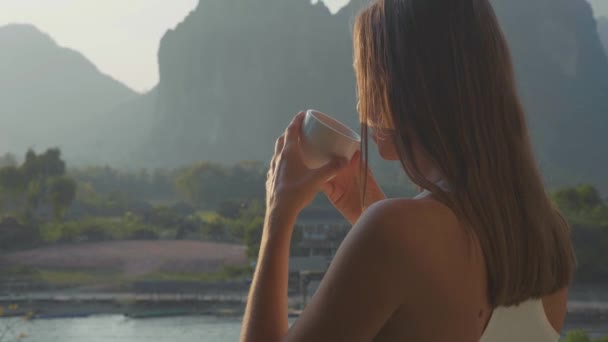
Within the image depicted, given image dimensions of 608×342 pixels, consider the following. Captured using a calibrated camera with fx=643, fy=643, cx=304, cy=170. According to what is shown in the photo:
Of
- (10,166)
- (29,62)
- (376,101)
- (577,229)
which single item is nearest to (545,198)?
(376,101)

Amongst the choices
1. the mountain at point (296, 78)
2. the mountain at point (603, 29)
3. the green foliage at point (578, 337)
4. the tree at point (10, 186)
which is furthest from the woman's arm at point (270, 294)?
the mountain at point (603, 29)

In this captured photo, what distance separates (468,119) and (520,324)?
14cm

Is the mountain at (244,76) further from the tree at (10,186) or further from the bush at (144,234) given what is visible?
the tree at (10,186)

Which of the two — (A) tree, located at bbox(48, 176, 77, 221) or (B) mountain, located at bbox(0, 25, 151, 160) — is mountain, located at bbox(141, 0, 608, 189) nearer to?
(B) mountain, located at bbox(0, 25, 151, 160)

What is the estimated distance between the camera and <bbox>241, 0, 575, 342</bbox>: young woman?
34 centimetres

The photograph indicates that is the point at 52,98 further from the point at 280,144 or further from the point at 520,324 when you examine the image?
the point at 520,324

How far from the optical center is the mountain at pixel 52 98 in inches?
101

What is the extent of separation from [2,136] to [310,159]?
2405 mm

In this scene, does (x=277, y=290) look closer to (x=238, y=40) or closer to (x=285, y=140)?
(x=285, y=140)

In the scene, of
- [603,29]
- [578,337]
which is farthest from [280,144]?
[603,29]

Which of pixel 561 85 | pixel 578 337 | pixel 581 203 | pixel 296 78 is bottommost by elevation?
pixel 578 337

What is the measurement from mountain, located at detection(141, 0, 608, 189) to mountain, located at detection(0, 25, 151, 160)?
0.80 ft

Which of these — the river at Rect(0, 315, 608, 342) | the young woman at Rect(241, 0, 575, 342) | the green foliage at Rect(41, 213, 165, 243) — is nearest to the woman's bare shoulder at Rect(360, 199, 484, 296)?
the young woman at Rect(241, 0, 575, 342)

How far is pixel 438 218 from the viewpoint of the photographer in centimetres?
35
